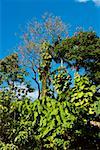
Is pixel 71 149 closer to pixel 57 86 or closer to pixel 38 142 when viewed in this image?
pixel 38 142

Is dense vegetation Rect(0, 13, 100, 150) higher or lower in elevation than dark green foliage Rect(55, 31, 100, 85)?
lower

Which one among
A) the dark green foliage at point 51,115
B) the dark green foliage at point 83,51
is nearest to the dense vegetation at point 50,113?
the dark green foliage at point 51,115

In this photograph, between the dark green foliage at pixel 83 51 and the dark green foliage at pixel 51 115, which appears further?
the dark green foliage at pixel 83 51

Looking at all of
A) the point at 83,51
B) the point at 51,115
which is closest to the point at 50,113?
the point at 51,115

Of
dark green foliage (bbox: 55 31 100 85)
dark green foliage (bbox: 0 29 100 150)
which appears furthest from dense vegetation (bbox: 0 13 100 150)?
dark green foliage (bbox: 55 31 100 85)

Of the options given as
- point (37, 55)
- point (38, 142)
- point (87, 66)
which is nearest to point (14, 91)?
point (38, 142)

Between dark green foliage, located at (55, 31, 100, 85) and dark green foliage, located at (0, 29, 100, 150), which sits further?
dark green foliage, located at (55, 31, 100, 85)

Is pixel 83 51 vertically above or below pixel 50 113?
above

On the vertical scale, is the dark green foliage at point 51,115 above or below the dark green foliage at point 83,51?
below

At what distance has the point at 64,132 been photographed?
31.8 feet

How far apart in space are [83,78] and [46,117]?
7.52 feet

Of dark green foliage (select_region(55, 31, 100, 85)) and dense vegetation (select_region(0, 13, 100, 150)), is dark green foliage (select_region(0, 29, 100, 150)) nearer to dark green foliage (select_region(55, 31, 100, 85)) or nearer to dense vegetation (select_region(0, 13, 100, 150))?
dense vegetation (select_region(0, 13, 100, 150))

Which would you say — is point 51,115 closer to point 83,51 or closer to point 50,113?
point 50,113

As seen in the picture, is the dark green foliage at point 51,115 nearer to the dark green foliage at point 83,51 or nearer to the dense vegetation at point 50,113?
the dense vegetation at point 50,113
